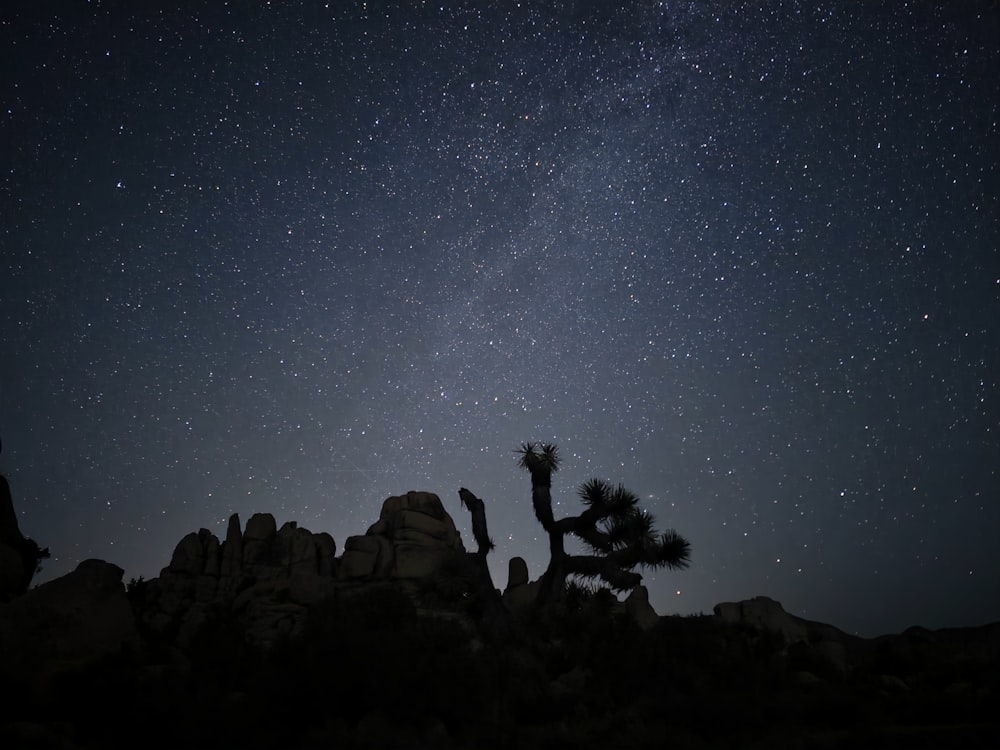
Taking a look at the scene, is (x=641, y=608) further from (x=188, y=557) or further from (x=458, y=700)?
(x=188, y=557)

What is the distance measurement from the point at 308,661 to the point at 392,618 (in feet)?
25.0

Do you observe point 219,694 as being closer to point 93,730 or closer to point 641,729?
point 93,730

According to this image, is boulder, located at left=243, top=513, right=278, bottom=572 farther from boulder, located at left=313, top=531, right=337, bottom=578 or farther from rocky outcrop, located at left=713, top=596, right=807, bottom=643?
rocky outcrop, located at left=713, top=596, right=807, bottom=643

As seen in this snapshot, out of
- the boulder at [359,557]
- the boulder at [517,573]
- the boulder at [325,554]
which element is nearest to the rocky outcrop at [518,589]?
the boulder at [517,573]

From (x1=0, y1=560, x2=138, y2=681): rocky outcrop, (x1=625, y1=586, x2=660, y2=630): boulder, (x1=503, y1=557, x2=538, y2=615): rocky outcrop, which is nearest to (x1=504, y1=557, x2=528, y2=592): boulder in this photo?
(x1=503, y1=557, x2=538, y2=615): rocky outcrop

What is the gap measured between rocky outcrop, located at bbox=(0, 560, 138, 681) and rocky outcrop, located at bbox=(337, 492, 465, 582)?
44.8ft

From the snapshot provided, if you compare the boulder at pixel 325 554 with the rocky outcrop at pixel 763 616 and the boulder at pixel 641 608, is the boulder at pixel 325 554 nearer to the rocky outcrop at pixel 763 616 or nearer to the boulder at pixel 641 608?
the boulder at pixel 641 608

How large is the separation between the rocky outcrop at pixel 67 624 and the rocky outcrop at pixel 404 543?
44.8 feet

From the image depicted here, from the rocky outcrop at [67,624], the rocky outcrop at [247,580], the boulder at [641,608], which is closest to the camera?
the rocky outcrop at [67,624]

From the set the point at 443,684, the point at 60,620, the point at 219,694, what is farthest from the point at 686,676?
the point at 60,620

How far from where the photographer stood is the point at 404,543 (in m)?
31.6

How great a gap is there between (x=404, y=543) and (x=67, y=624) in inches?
677

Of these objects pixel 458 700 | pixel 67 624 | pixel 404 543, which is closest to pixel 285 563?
pixel 404 543

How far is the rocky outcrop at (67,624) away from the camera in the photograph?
1397 centimetres
